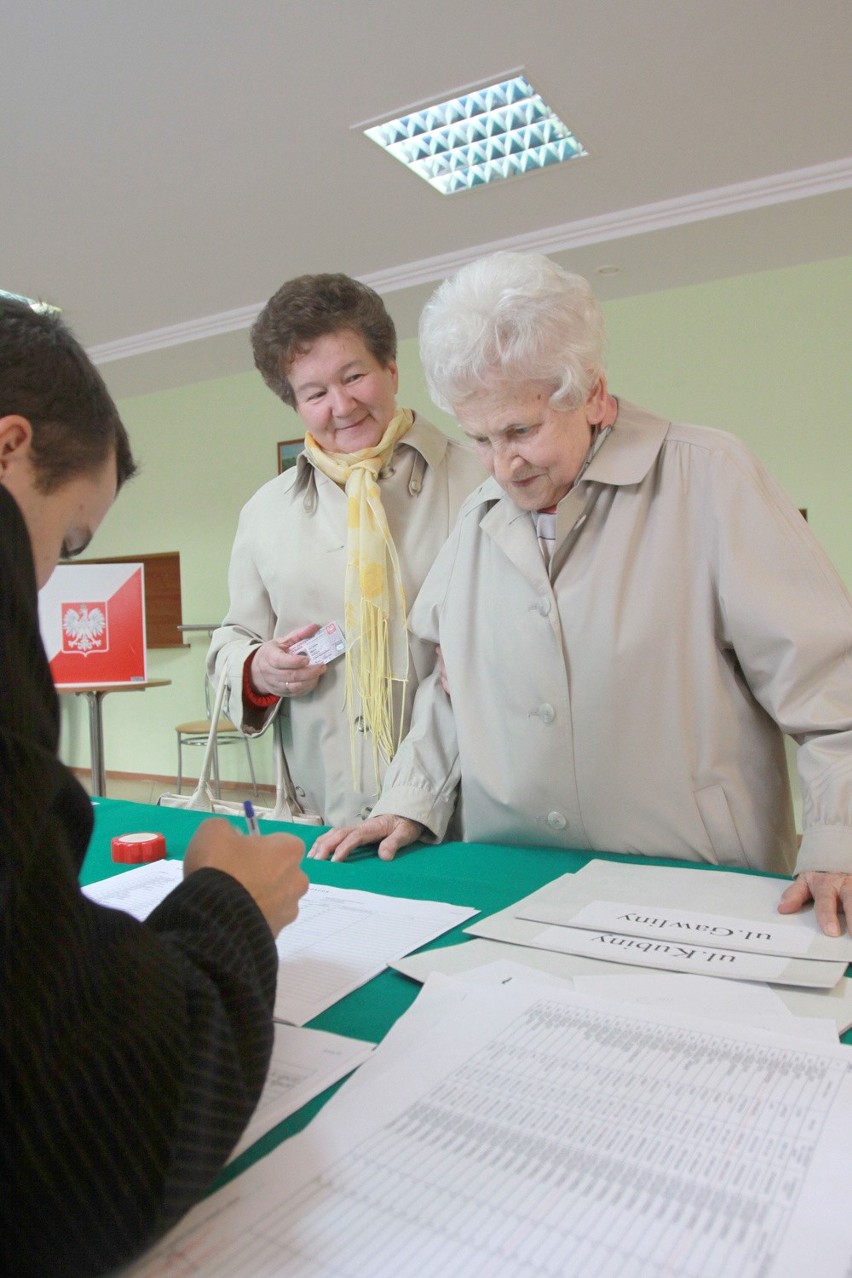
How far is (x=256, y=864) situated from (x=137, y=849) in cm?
77

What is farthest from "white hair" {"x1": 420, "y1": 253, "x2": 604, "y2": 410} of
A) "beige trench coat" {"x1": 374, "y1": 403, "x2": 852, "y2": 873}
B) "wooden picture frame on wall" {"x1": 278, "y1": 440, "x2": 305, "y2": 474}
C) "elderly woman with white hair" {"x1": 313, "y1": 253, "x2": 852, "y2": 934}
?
"wooden picture frame on wall" {"x1": 278, "y1": 440, "x2": 305, "y2": 474}

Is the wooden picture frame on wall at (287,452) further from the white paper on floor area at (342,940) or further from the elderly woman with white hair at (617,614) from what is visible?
the white paper on floor area at (342,940)

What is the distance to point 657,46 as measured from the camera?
3.00m

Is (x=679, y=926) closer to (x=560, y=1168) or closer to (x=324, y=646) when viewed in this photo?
(x=560, y=1168)

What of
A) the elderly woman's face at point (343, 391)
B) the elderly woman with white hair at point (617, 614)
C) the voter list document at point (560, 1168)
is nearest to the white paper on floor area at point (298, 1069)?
the voter list document at point (560, 1168)

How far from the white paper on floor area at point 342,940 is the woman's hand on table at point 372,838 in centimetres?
15

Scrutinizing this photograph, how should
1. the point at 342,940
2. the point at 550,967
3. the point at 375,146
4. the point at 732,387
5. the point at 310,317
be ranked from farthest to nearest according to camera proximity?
1. the point at 732,387
2. the point at 375,146
3. the point at 310,317
4. the point at 342,940
5. the point at 550,967

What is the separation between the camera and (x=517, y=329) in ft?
4.25

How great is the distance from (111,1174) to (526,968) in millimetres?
504

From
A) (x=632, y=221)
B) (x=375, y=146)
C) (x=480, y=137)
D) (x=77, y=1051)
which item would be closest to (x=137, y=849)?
(x=77, y=1051)

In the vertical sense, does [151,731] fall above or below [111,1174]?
below

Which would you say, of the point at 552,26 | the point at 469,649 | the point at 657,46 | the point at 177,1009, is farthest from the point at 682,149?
the point at 177,1009

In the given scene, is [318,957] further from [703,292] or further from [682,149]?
[703,292]

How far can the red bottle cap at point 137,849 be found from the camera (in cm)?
143
